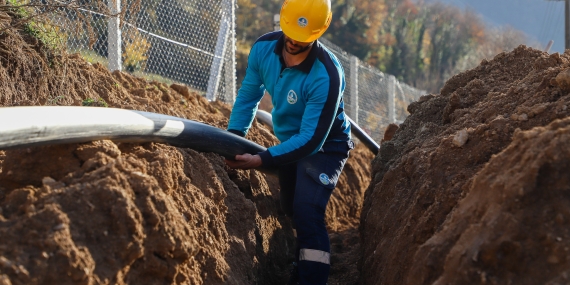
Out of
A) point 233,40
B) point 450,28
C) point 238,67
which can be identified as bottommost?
point 238,67

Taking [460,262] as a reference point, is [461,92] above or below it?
above

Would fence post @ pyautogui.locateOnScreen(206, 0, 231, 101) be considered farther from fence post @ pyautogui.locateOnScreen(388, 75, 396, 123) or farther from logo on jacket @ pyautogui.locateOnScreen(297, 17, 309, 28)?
fence post @ pyautogui.locateOnScreen(388, 75, 396, 123)

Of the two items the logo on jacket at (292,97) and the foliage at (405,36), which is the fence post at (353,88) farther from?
the foliage at (405,36)

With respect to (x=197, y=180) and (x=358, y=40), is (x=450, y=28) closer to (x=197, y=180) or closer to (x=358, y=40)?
(x=358, y=40)

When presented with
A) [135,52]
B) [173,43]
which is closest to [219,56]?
[173,43]

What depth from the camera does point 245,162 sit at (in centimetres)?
423

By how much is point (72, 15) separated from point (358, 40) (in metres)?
30.5

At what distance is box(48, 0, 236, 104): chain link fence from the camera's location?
6980 mm

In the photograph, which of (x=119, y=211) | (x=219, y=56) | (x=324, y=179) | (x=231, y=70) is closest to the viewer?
(x=119, y=211)

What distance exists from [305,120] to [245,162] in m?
0.50

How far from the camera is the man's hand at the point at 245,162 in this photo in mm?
4197

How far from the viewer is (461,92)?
5105mm

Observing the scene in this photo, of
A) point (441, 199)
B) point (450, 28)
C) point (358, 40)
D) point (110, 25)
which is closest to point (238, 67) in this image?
point (358, 40)

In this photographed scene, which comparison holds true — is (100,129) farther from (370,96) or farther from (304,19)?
(370,96)
